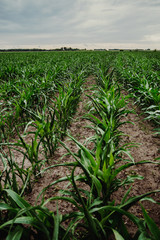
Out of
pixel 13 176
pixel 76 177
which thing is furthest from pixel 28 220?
pixel 76 177

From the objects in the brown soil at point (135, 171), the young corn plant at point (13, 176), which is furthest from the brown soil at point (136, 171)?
the young corn plant at point (13, 176)

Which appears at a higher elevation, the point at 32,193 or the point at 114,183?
the point at 114,183

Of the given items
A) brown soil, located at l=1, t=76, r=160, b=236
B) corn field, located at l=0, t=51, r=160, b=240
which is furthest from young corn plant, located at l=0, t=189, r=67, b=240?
brown soil, located at l=1, t=76, r=160, b=236

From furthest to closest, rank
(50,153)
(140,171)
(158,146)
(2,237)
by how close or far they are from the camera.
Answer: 1. (158,146)
2. (50,153)
3. (140,171)
4. (2,237)

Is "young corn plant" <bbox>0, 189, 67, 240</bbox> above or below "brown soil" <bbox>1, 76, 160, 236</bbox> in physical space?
above

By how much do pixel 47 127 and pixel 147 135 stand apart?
1628mm

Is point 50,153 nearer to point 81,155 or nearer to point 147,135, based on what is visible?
point 81,155

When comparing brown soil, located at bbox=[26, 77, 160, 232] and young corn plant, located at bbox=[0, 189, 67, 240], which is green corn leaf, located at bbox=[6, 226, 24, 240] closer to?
young corn plant, located at bbox=[0, 189, 67, 240]

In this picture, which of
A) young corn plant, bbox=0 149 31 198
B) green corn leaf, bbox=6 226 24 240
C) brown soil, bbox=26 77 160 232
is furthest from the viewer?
brown soil, bbox=26 77 160 232

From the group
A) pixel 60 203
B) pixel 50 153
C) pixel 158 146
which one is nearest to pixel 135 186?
pixel 60 203

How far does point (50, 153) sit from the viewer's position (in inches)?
76.8

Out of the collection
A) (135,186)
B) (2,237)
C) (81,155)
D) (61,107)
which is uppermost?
(61,107)

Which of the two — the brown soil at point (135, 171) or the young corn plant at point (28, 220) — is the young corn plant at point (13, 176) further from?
the brown soil at point (135, 171)

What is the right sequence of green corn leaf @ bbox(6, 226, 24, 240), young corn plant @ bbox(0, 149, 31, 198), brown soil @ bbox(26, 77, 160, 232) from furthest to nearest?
brown soil @ bbox(26, 77, 160, 232), young corn plant @ bbox(0, 149, 31, 198), green corn leaf @ bbox(6, 226, 24, 240)
